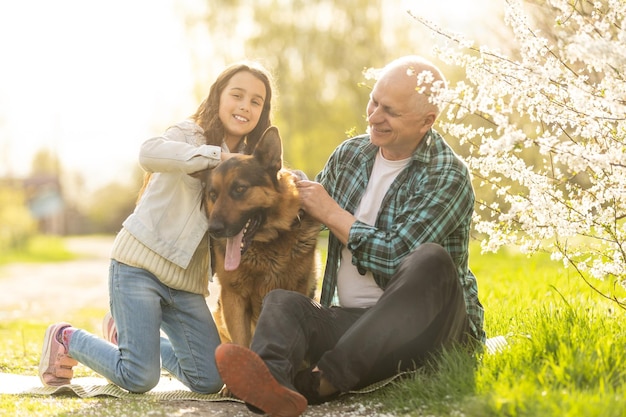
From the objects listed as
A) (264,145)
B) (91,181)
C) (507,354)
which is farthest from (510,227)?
(91,181)

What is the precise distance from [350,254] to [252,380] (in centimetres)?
131

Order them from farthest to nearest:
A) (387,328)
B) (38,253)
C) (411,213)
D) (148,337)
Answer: (38,253), (148,337), (411,213), (387,328)

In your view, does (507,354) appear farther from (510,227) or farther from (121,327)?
(121,327)

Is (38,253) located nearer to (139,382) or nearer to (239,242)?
(139,382)

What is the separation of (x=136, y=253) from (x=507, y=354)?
2.18 meters

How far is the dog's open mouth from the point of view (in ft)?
14.0

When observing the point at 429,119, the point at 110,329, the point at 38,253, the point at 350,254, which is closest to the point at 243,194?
the point at 350,254

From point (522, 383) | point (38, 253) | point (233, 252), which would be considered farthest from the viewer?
point (38, 253)

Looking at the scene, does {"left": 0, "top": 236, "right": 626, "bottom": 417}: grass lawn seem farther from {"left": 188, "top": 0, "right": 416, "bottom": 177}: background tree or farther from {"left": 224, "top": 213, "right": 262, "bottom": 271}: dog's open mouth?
{"left": 188, "top": 0, "right": 416, "bottom": 177}: background tree

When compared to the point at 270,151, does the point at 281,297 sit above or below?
below

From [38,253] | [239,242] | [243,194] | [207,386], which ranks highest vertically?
[243,194]

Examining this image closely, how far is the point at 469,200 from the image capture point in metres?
4.16

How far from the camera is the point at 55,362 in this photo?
4.59 meters

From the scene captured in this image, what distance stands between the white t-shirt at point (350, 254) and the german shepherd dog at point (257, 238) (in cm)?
32
